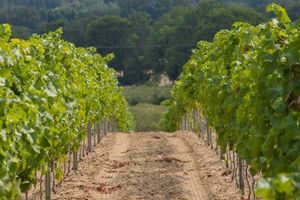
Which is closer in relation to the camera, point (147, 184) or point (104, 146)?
point (147, 184)

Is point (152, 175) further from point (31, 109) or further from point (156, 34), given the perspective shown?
point (156, 34)

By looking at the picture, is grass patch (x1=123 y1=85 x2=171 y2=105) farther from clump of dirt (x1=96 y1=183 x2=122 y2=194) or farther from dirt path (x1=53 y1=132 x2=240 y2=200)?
clump of dirt (x1=96 y1=183 x2=122 y2=194)

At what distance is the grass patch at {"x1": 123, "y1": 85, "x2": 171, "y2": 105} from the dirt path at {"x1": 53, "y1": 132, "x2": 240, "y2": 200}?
129 feet

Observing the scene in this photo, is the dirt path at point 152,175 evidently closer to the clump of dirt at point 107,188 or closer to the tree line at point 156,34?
the clump of dirt at point 107,188

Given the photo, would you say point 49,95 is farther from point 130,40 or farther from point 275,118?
point 130,40

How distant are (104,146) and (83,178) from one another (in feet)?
27.9

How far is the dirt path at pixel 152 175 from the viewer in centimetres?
1255

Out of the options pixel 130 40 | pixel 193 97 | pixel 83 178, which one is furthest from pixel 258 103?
pixel 130 40

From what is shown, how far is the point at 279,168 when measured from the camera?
20.0ft

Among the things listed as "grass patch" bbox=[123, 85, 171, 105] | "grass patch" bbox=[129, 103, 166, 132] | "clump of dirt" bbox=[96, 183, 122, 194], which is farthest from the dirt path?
"grass patch" bbox=[123, 85, 171, 105]

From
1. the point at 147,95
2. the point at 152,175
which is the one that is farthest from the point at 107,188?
the point at 147,95

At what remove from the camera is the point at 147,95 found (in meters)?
63.0

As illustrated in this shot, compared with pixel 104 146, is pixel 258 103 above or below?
above

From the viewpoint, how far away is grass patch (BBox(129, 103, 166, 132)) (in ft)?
177
